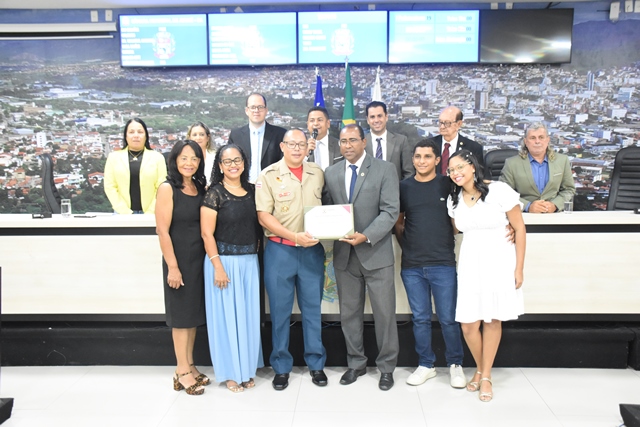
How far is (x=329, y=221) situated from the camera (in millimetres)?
Result: 2979

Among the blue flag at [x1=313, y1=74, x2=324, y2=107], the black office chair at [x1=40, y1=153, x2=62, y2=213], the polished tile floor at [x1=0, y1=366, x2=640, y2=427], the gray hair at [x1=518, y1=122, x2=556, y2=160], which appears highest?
the blue flag at [x1=313, y1=74, x2=324, y2=107]

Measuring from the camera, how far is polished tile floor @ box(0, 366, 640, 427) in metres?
2.79

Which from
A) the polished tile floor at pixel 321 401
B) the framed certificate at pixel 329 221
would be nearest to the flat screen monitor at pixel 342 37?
the framed certificate at pixel 329 221

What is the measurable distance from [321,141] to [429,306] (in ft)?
5.60

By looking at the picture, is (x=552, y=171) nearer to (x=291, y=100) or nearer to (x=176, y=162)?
(x=176, y=162)

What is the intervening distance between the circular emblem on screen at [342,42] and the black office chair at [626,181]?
2.94m

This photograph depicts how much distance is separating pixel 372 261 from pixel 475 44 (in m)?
3.54

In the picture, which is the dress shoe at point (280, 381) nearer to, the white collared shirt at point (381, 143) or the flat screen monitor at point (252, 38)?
the white collared shirt at point (381, 143)

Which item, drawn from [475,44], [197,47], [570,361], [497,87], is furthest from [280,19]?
[570,361]

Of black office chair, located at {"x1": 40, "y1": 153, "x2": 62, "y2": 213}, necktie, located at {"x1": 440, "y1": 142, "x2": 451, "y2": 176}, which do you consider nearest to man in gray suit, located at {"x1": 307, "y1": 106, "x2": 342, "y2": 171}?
necktie, located at {"x1": 440, "y1": 142, "x2": 451, "y2": 176}

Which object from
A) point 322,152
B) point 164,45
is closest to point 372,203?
point 322,152

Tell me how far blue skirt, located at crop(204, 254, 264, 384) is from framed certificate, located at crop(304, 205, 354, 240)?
1.44ft

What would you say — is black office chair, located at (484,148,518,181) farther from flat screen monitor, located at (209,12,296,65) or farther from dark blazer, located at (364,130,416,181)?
flat screen monitor, located at (209,12,296,65)

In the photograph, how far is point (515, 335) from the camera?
3.46 meters
